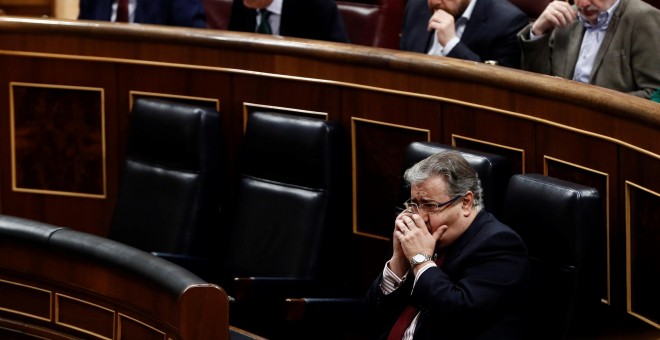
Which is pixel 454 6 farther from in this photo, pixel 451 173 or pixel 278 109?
pixel 451 173

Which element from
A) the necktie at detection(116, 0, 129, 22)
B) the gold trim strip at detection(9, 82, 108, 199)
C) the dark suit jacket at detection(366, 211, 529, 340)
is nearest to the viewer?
the dark suit jacket at detection(366, 211, 529, 340)

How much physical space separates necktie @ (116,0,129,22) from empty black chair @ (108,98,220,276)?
1.04 feet

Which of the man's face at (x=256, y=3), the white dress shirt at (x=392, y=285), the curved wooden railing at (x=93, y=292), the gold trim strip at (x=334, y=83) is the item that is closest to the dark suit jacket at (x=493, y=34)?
the gold trim strip at (x=334, y=83)

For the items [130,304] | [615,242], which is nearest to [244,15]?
[130,304]

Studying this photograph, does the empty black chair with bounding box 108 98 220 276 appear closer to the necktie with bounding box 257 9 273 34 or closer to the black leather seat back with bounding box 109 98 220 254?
the black leather seat back with bounding box 109 98 220 254

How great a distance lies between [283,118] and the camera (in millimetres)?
1566

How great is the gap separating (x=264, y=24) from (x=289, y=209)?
0.36m

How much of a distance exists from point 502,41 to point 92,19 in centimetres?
73

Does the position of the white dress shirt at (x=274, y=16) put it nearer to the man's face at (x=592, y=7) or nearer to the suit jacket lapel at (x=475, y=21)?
the suit jacket lapel at (x=475, y=21)

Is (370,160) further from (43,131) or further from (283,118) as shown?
(43,131)

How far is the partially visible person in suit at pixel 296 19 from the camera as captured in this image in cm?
176

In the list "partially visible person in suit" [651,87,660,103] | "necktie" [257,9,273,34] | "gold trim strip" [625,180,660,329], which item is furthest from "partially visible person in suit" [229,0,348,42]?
"gold trim strip" [625,180,660,329]

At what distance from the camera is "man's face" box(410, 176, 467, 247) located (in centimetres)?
119

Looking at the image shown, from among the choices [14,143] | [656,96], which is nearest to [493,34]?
[656,96]
